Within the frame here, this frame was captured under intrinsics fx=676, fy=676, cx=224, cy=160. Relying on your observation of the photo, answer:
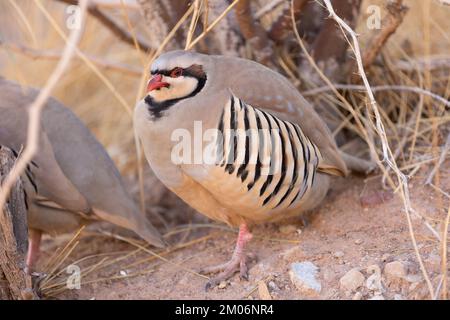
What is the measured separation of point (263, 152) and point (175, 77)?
58 cm

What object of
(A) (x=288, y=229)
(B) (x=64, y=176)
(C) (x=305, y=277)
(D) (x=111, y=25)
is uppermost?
(D) (x=111, y=25)

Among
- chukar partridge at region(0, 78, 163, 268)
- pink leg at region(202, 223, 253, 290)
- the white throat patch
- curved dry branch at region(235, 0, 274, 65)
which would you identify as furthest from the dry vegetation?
the white throat patch

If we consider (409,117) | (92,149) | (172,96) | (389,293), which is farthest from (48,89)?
(409,117)

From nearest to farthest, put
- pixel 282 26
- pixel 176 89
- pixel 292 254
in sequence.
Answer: pixel 176 89 → pixel 292 254 → pixel 282 26

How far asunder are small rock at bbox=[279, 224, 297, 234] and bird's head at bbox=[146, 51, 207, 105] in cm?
119

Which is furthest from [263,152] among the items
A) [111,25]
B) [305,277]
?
[111,25]

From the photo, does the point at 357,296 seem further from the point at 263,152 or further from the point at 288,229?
the point at 288,229

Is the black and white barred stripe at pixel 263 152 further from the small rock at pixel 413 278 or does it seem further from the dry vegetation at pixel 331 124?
the small rock at pixel 413 278

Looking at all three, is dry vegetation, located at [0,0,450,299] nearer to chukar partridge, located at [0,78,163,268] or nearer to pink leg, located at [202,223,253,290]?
pink leg, located at [202,223,253,290]

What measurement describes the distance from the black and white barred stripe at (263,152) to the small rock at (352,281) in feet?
2.03

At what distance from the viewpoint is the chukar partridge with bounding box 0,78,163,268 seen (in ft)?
13.1

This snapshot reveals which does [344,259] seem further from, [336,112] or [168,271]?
[336,112]

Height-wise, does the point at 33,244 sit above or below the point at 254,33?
below

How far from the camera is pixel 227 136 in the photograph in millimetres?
3355
